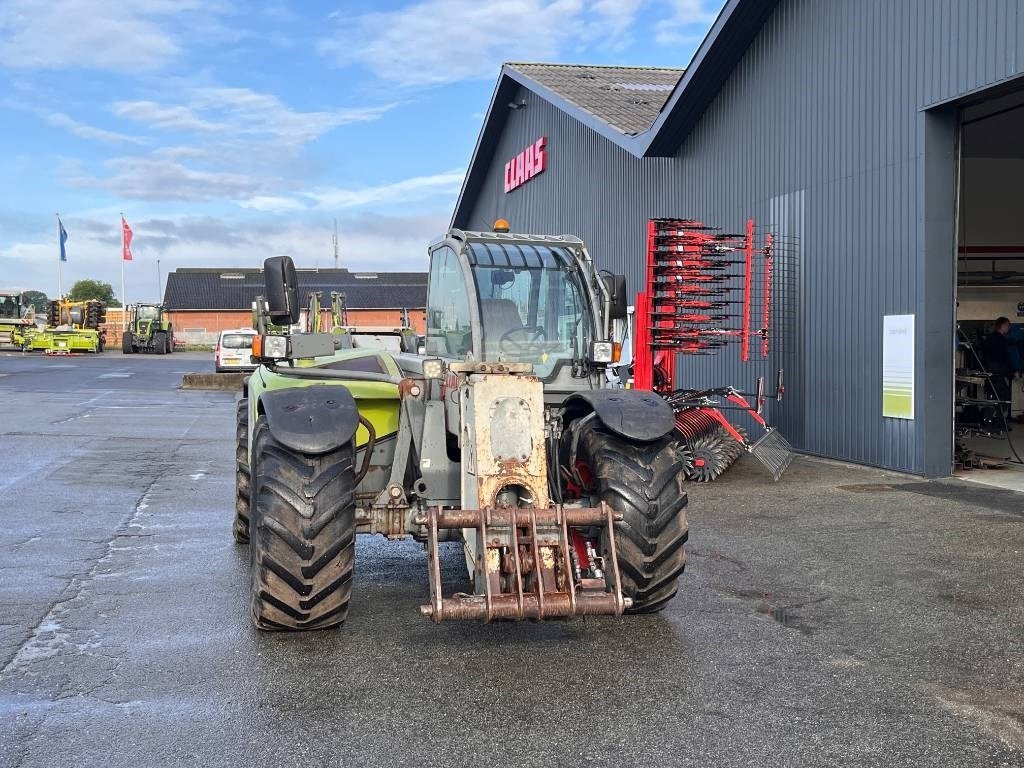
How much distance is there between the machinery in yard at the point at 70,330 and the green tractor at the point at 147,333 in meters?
1.62

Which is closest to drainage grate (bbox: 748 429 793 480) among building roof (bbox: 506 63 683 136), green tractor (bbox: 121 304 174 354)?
building roof (bbox: 506 63 683 136)

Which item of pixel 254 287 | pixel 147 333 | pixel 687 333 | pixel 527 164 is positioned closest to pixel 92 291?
pixel 254 287

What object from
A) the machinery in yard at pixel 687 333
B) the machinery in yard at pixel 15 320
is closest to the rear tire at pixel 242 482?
the machinery in yard at pixel 687 333

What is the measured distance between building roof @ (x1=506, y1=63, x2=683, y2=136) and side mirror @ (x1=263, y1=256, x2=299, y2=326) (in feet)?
41.9

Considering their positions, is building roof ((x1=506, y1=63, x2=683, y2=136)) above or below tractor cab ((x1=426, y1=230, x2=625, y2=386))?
above

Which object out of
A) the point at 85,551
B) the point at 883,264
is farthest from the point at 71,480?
the point at 883,264

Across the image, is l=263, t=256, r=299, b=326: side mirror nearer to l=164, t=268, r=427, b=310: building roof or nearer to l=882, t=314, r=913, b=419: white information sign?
l=882, t=314, r=913, b=419: white information sign

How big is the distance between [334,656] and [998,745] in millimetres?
3107

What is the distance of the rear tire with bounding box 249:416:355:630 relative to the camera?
5.24 metres

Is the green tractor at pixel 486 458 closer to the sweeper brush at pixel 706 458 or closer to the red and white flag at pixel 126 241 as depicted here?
the sweeper brush at pixel 706 458

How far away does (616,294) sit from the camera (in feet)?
23.0

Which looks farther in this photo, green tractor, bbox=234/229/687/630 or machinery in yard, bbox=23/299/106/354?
machinery in yard, bbox=23/299/106/354

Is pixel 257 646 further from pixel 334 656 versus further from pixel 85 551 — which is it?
pixel 85 551

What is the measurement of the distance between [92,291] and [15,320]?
72.8 m
